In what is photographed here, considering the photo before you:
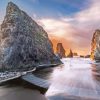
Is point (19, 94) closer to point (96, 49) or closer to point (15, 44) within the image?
point (15, 44)

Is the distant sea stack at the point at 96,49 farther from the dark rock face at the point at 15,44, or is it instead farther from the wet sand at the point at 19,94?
the wet sand at the point at 19,94

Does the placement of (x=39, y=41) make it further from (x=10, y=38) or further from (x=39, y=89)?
(x=39, y=89)

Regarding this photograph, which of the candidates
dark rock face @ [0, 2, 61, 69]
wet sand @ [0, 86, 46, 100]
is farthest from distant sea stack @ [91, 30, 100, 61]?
wet sand @ [0, 86, 46, 100]

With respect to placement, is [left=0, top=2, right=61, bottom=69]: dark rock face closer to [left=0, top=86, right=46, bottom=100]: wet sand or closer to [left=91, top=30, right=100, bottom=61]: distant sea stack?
[left=0, top=86, right=46, bottom=100]: wet sand

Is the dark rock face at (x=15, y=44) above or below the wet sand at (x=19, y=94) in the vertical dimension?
above


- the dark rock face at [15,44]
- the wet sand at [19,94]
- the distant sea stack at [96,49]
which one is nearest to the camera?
the wet sand at [19,94]

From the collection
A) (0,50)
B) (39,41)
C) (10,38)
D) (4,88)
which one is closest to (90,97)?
(4,88)

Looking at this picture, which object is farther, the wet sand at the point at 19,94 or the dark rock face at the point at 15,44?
the dark rock face at the point at 15,44

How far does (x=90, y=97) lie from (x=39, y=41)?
70.9m

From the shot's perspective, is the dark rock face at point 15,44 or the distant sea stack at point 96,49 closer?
the dark rock face at point 15,44

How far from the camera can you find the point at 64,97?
2300 centimetres

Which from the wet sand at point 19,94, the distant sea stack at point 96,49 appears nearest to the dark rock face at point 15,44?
the wet sand at point 19,94

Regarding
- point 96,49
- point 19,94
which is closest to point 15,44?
point 19,94

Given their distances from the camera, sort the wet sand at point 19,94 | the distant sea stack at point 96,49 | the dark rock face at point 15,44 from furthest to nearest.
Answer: the distant sea stack at point 96,49, the dark rock face at point 15,44, the wet sand at point 19,94
